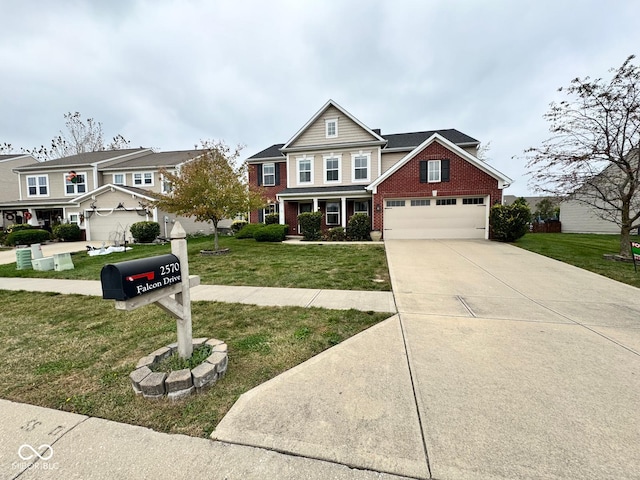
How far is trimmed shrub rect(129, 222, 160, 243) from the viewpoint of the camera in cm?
1700

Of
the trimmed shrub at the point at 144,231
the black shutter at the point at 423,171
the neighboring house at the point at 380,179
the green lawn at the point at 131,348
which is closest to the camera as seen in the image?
the green lawn at the point at 131,348

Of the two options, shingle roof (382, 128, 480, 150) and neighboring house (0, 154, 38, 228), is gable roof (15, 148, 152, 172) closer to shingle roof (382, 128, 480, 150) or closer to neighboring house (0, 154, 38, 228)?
neighboring house (0, 154, 38, 228)

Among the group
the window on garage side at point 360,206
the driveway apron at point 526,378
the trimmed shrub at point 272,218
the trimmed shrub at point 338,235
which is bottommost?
the driveway apron at point 526,378

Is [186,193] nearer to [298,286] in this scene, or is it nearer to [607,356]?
[298,286]

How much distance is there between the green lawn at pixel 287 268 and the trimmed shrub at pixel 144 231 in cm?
380

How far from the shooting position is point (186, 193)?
11641 mm

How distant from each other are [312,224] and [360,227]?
113 inches

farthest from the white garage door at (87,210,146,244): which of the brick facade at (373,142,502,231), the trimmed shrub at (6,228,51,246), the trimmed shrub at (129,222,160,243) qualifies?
the brick facade at (373,142,502,231)

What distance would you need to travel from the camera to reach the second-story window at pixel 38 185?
76.9 ft

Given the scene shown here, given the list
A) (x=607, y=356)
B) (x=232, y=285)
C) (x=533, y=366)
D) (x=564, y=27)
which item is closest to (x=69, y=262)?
(x=232, y=285)

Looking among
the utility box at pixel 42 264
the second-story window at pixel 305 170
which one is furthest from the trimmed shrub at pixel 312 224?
the utility box at pixel 42 264

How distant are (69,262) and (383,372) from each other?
463 inches

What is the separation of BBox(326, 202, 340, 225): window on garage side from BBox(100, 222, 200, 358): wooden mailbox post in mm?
15535

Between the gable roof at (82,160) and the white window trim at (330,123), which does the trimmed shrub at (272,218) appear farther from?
the gable roof at (82,160)
